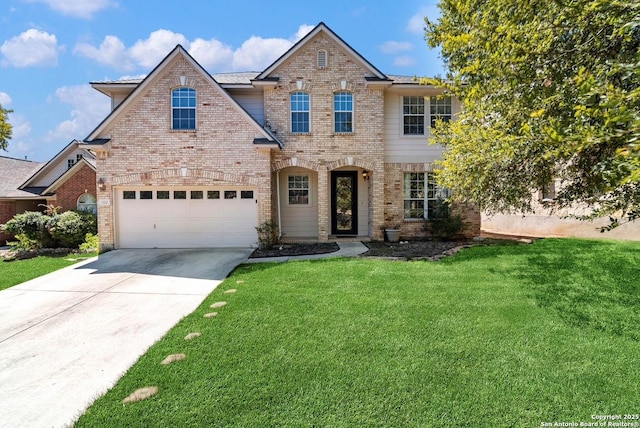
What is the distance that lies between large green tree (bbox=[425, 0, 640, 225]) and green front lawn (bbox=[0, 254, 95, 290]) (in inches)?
439

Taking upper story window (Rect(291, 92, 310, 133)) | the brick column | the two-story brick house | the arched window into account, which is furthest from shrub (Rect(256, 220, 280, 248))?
the arched window

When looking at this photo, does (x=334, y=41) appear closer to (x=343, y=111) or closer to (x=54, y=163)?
(x=343, y=111)

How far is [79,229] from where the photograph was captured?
1323 centimetres

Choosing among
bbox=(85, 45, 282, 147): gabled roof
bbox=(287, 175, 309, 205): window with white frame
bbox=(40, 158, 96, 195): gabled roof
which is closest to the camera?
bbox=(85, 45, 282, 147): gabled roof

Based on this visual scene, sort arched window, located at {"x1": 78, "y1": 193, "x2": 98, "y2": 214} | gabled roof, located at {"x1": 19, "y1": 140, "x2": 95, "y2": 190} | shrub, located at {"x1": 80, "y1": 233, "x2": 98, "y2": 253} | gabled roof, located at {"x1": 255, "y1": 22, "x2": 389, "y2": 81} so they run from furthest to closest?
gabled roof, located at {"x1": 19, "y1": 140, "x2": 95, "y2": 190} → arched window, located at {"x1": 78, "y1": 193, "x2": 98, "y2": 214} → gabled roof, located at {"x1": 255, "y1": 22, "x2": 389, "y2": 81} → shrub, located at {"x1": 80, "y1": 233, "x2": 98, "y2": 253}

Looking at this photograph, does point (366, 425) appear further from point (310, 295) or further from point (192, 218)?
point (192, 218)

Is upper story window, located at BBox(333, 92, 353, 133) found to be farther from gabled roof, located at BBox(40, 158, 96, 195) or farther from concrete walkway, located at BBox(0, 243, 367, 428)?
gabled roof, located at BBox(40, 158, 96, 195)

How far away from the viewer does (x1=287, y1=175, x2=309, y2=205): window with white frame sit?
14.0 metres

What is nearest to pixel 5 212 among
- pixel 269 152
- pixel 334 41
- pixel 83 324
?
pixel 269 152

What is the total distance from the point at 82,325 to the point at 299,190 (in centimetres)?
968

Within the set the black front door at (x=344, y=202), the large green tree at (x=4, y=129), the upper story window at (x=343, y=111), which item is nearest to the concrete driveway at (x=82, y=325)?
the black front door at (x=344, y=202)

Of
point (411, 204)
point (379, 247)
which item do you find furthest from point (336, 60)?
point (379, 247)

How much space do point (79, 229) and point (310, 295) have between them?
12157mm

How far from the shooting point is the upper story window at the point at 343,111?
12.8 metres
